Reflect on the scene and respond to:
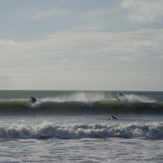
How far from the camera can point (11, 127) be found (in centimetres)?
1986

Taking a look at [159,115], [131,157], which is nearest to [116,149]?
[131,157]

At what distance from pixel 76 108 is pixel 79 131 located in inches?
511

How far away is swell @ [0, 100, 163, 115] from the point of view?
1230 inches

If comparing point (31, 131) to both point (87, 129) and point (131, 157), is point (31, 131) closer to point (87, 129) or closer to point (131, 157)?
point (87, 129)

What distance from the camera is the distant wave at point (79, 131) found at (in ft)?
62.5

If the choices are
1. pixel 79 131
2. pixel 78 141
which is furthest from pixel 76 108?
pixel 78 141

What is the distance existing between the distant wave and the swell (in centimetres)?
1087

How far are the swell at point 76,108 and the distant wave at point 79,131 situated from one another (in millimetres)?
10866

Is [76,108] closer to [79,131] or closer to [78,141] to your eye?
[79,131]

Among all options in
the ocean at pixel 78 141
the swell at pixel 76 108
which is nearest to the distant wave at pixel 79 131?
the ocean at pixel 78 141

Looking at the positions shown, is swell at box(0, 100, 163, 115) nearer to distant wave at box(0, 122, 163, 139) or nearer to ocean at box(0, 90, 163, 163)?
ocean at box(0, 90, 163, 163)

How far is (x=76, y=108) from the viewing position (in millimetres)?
32500

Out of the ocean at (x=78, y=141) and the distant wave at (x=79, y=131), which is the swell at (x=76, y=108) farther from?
the distant wave at (x=79, y=131)

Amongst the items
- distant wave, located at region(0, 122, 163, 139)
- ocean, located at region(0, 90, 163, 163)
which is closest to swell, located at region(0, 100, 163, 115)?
ocean, located at region(0, 90, 163, 163)
